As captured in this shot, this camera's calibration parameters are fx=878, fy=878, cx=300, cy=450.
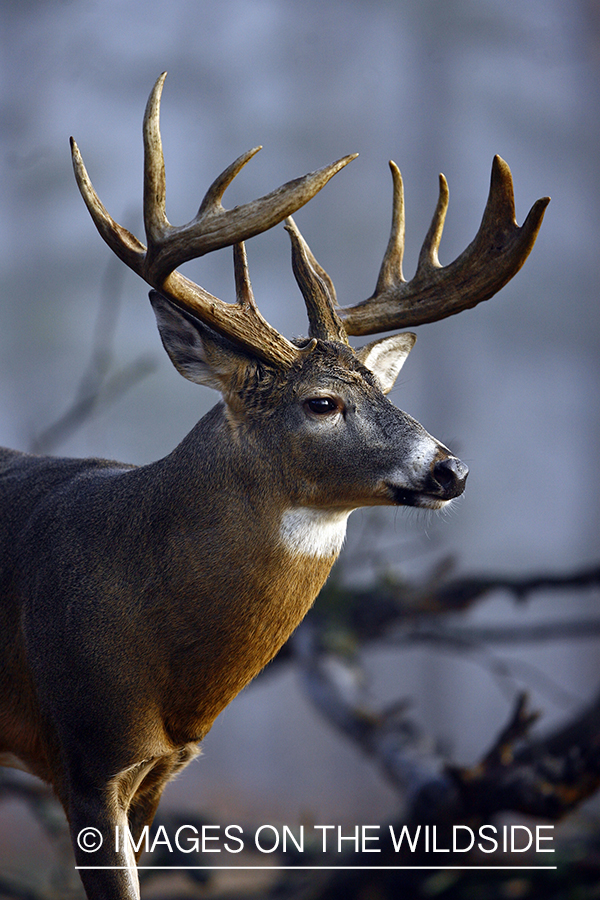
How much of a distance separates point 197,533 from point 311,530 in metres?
0.24

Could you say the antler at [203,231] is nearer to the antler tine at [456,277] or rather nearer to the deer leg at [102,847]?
the antler tine at [456,277]

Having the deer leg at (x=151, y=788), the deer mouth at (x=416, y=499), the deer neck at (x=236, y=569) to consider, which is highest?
the deer mouth at (x=416, y=499)

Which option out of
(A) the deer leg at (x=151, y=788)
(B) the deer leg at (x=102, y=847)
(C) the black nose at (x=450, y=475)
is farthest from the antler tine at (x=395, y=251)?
(B) the deer leg at (x=102, y=847)

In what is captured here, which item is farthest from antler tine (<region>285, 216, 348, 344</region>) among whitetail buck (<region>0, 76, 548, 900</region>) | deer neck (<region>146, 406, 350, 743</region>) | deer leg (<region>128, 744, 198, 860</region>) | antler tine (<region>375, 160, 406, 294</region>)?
deer leg (<region>128, 744, 198, 860</region>)

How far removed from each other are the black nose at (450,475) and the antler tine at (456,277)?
21.3 inches

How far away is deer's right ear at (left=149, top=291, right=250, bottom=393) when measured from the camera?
76.4 inches

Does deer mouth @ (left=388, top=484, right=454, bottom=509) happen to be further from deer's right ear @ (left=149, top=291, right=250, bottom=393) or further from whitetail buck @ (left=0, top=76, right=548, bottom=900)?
deer's right ear @ (left=149, top=291, right=250, bottom=393)

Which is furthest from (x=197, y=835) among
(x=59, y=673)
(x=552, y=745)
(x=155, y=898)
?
(x=59, y=673)

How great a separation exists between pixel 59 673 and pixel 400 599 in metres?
2.77

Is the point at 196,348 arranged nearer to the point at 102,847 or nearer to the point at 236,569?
the point at 236,569

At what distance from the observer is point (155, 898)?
15.1ft

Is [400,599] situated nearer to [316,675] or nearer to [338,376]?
[316,675]
